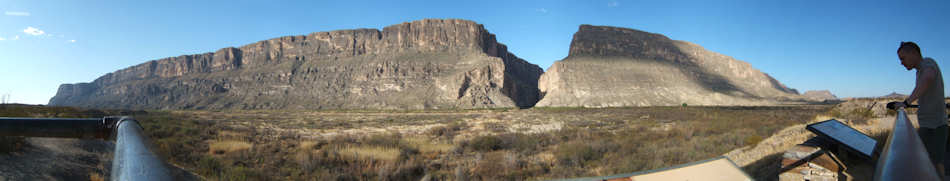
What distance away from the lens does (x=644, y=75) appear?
73.4m

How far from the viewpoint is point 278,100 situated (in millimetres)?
91312

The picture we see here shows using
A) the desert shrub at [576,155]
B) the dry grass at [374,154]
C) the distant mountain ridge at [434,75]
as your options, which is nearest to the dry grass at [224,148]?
the dry grass at [374,154]

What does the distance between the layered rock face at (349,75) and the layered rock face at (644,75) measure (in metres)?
15.9

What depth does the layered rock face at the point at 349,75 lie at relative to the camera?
278 ft

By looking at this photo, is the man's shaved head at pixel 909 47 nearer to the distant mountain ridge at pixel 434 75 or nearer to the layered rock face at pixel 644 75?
the layered rock face at pixel 644 75

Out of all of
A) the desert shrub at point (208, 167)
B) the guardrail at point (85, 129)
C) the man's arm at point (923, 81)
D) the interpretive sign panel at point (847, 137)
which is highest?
the man's arm at point (923, 81)

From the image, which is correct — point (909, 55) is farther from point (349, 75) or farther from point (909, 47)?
point (349, 75)

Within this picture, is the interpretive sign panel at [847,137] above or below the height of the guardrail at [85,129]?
below

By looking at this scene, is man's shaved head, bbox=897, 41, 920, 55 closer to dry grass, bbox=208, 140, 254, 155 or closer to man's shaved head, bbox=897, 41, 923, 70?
man's shaved head, bbox=897, 41, 923, 70

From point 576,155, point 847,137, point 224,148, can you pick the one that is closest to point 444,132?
point 576,155

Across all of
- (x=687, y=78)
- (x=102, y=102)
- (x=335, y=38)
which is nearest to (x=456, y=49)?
(x=335, y=38)

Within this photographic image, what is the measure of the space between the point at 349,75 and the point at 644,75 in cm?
7681

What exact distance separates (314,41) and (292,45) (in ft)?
26.1

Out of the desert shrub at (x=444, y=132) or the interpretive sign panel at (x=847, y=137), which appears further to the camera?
the desert shrub at (x=444, y=132)
